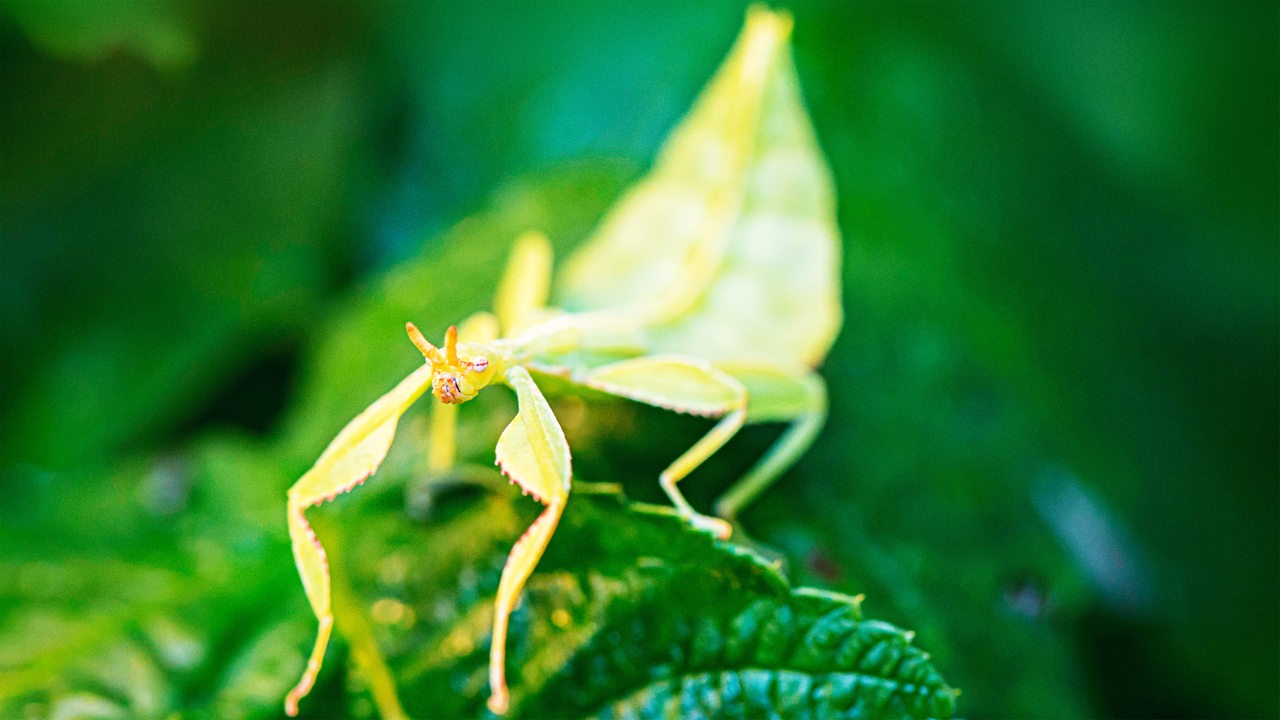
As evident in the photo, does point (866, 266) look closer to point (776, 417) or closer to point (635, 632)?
point (776, 417)

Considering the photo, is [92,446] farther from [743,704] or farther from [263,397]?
[743,704]

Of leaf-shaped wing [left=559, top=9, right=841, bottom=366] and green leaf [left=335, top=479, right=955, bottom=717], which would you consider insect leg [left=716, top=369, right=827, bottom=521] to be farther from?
green leaf [left=335, top=479, right=955, bottom=717]

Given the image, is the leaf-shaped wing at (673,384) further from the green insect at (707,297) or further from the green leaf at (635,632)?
the green leaf at (635,632)

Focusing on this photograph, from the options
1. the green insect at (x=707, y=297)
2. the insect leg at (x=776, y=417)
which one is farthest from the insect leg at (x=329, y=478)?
the insect leg at (x=776, y=417)

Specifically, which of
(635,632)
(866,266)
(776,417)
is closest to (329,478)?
(635,632)

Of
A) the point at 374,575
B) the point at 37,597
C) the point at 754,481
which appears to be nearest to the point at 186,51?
the point at 37,597

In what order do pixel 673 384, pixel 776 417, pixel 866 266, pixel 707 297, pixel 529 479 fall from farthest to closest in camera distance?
pixel 866 266 < pixel 707 297 < pixel 776 417 < pixel 673 384 < pixel 529 479

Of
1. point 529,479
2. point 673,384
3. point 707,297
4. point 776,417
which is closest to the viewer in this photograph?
point 529,479

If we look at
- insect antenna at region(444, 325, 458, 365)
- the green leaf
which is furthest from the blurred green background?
insect antenna at region(444, 325, 458, 365)
